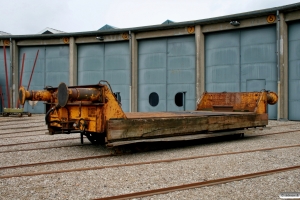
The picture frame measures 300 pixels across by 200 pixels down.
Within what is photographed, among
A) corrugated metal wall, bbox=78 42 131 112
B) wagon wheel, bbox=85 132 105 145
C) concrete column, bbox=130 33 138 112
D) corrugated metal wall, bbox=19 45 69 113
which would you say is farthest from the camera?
corrugated metal wall, bbox=19 45 69 113

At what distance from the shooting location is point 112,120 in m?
6.59

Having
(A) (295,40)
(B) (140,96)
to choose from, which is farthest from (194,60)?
(A) (295,40)

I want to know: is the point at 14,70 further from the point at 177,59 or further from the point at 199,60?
the point at 199,60

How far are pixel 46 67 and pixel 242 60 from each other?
13.9 metres

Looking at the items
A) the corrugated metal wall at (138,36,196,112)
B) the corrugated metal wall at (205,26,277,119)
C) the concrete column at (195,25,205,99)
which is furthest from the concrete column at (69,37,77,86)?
the corrugated metal wall at (205,26,277,119)

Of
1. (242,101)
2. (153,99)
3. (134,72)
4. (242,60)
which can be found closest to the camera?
(242,101)

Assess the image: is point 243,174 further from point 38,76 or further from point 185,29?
point 38,76

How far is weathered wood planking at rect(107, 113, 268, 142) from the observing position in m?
6.66

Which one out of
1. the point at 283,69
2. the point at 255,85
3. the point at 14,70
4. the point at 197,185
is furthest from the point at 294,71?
the point at 14,70

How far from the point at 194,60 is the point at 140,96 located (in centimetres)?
427

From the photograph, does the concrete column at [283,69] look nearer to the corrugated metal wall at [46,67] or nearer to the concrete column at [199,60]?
the concrete column at [199,60]

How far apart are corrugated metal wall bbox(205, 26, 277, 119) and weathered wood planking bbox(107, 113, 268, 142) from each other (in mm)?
7742

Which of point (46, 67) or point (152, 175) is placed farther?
point (46, 67)

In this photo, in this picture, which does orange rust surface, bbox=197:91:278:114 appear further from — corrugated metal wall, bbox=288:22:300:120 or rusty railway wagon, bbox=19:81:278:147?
corrugated metal wall, bbox=288:22:300:120
